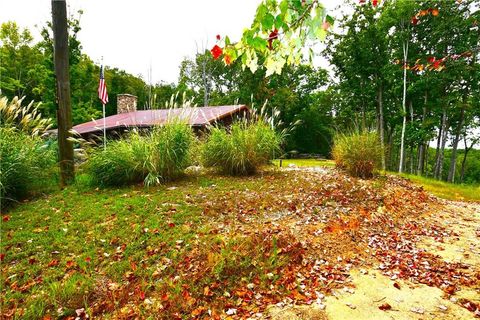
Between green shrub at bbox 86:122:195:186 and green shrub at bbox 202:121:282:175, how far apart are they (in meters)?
0.82

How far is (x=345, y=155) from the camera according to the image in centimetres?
698

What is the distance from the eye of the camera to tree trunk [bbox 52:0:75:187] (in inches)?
188

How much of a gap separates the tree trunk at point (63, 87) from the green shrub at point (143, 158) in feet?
1.37

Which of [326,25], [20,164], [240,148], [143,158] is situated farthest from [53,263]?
[240,148]

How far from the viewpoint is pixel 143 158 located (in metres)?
5.11

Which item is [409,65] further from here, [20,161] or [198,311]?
[20,161]

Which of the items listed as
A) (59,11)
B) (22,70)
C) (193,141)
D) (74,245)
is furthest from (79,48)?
(74,245)

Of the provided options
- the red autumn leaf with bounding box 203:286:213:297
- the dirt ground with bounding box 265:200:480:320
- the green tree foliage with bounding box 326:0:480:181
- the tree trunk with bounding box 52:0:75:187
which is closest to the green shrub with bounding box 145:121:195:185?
the tree trunk with bounding box 52:0:75:187

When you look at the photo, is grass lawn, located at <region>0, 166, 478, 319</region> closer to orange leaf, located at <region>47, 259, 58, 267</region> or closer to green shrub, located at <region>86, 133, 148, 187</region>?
orange leaf, located at <region>47, 259, 58, 267</region>

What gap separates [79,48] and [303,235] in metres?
16.3

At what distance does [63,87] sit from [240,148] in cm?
376

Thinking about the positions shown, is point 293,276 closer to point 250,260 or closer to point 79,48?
point 250,260

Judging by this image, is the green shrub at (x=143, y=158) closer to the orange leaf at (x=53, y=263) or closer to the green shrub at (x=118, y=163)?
the green shrub at (x=118, y=163)

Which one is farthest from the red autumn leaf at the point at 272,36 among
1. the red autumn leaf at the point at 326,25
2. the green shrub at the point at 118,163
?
the green shrub at the point at 118,163
